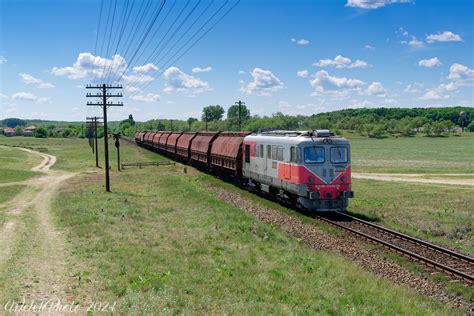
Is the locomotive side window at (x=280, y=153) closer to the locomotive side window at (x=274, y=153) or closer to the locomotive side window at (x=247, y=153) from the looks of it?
the locomotive side window at (x=274, y=153)

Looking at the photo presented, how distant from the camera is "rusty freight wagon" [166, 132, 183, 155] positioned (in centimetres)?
5750

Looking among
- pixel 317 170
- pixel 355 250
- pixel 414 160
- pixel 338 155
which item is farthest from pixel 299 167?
pixel 414 160

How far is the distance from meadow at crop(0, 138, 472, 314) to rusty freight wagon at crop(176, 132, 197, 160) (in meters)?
23.7

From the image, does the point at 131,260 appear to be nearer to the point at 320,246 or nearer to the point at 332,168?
the point at 320,246

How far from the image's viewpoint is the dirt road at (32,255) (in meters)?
10.9

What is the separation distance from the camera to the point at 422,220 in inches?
840

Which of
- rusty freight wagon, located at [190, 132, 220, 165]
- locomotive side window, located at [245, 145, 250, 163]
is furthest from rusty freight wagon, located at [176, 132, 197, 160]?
locomotive side window, located at [245, 145, 250, 163]

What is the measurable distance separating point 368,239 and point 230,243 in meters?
5.38

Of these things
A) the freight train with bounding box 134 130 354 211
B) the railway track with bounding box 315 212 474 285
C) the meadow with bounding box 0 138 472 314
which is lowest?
the railway track with bounding box 315 212 474 285

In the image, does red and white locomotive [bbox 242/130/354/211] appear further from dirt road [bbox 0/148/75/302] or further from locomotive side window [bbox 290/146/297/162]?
dirt road [bbox 0/148/75/302]

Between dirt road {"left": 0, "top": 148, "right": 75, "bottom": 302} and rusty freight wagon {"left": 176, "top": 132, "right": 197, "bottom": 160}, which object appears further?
rusty freight wagon {"left": 176, "top": 132, "right": 197, "bottom": 160}

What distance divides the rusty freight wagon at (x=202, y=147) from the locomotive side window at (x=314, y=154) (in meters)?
20.0

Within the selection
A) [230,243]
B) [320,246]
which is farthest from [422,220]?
[230,243]

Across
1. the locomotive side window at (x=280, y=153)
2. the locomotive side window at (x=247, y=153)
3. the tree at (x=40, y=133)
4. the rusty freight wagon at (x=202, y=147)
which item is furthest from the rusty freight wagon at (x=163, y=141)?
the tree at (x=40, y=133)
